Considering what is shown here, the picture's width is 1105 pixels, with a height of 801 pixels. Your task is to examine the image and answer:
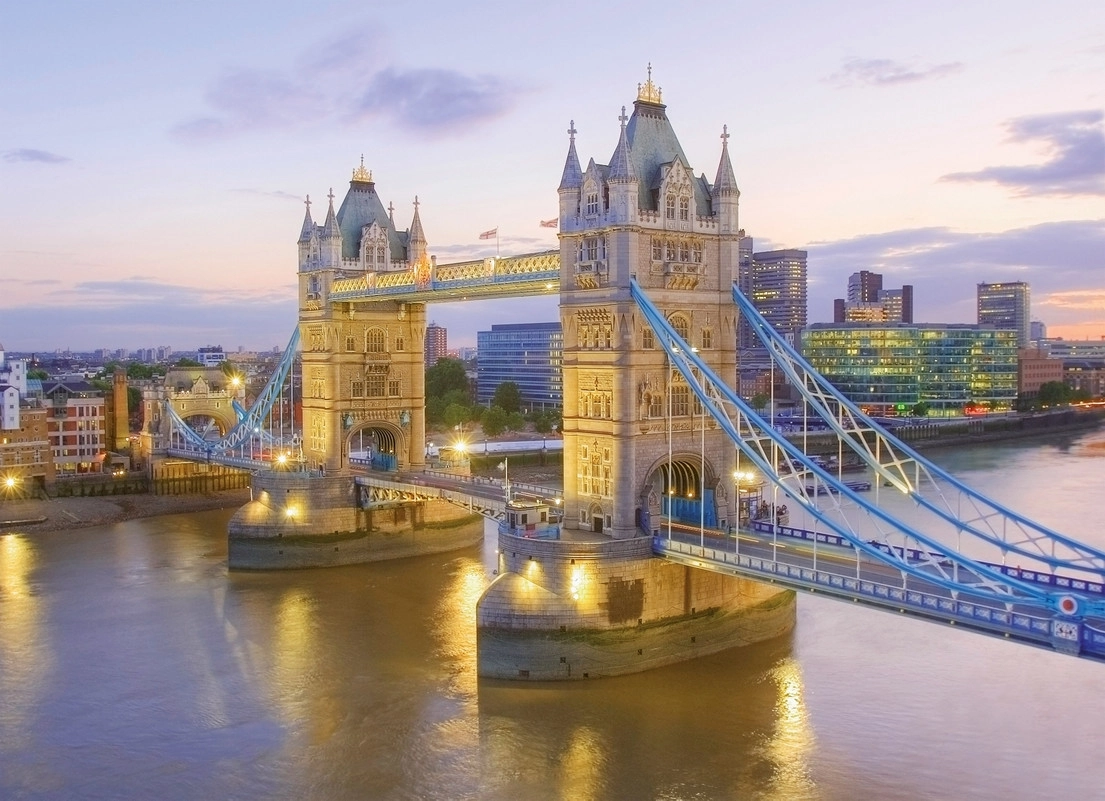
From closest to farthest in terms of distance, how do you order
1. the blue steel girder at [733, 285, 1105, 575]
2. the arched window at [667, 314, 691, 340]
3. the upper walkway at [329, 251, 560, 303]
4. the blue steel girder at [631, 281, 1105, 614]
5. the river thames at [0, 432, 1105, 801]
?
1. the blue steel girder at [631, 281, 1105, 614]
2. the river thames at [0, 432, 1105, 801]
3. the blue steel girder at [733, 285, 1105, 575]
4. the arched window at [667, 314, 691, 340]
5. the upper walkway at [329, 251, 560, 303]

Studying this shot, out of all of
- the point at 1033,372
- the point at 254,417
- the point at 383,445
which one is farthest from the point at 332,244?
the point at 1033,372

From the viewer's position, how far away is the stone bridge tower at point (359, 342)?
4978 cm

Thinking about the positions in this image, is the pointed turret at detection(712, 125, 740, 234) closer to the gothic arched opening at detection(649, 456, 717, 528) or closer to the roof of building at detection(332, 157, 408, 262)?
the gothic arched opening at detection(649, 456, 717, 528)

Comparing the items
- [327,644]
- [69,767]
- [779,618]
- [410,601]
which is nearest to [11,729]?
[69,767]

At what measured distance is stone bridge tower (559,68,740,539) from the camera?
3250cm

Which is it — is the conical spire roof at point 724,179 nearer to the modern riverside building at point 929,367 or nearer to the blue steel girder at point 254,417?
the blue steel girder at point 254,417

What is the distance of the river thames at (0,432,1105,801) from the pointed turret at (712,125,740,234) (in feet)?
45.3

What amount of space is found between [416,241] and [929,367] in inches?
4083

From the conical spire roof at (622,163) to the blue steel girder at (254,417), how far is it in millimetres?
26023

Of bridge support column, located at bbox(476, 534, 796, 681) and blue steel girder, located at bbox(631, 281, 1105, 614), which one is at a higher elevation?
blue steel girder, located at bbox(631, 281, 1105, 614)

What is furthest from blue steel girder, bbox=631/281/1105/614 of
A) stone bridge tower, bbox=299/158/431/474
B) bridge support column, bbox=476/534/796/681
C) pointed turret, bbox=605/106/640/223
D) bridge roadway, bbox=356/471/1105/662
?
stone bridge tower, bbox=299/158/431/474

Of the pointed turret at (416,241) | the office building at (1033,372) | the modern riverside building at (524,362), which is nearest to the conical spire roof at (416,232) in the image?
the pointed turret at (416,241)

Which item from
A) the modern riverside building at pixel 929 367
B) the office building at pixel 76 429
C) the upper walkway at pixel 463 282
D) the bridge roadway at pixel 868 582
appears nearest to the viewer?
the bridge roadway at pixel 868 582

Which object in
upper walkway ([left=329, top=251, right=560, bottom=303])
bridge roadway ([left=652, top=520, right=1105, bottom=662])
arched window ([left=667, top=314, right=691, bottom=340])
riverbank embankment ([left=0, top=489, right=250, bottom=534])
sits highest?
upper walkway ([left=329, top=251, right=560, bottom=303])
